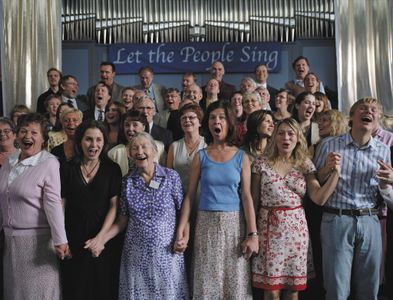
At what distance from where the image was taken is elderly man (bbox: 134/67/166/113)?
621 centimetres

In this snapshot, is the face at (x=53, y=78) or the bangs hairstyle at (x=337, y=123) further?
the face at (x=53, y=78)

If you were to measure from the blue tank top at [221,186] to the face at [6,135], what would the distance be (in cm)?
144

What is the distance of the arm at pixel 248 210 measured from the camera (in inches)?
135

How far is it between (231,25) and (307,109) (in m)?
3.84

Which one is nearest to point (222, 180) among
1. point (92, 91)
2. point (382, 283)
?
point (382, 283)

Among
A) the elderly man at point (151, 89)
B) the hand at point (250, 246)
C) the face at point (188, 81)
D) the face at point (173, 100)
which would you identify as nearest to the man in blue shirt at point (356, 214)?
the hand at point (250, 246)

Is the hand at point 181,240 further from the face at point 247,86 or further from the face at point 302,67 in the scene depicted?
the face at point 302,67

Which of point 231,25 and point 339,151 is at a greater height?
point 231,25

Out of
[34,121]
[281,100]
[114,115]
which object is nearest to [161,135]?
[114,115]

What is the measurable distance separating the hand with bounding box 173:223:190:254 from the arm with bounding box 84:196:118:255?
401mm

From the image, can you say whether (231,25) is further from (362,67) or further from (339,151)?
(339,151)

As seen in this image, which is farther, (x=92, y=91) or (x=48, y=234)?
(x=92, y=91)

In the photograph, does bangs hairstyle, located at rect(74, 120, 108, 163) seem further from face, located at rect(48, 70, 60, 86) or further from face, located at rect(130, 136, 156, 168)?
face, located at rect(48, 70, 60, 86)

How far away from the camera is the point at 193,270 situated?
141 inches
